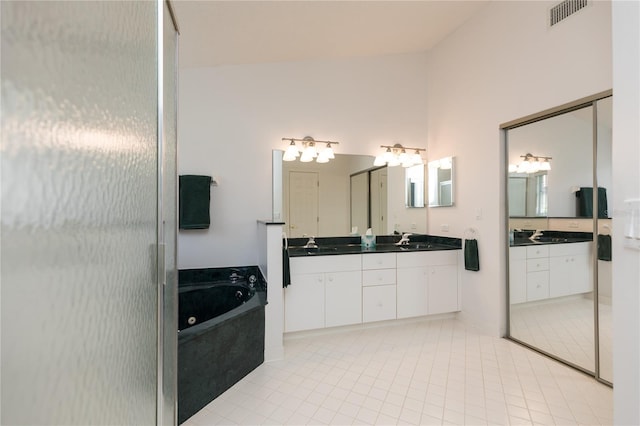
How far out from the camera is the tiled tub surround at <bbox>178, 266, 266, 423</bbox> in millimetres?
1741

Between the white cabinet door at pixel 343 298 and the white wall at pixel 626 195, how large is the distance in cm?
206

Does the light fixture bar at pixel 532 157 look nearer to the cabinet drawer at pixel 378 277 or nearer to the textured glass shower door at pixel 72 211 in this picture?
the cabinet drawer at pixel 378 277

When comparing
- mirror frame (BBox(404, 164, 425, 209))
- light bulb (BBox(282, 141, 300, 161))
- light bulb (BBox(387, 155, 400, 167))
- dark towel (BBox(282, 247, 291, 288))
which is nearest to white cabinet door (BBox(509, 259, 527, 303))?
mirror frame (BBox(404, 164, 425, 209))

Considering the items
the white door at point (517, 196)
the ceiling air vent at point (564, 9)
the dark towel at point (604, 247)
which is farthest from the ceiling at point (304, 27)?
the dark towel at point (604, 247)

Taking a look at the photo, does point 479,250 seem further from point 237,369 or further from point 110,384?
point 110,384

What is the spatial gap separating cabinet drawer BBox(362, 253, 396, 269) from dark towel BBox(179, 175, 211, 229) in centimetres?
156

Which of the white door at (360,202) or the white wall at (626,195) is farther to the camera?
the white door at (360,202)

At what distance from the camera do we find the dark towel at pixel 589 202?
6.77 ft

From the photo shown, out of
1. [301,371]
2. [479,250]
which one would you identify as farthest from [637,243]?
[479,250]

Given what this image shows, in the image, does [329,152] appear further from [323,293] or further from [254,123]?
[323,293]

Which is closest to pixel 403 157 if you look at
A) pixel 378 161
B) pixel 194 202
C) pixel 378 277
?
pixel 378 161

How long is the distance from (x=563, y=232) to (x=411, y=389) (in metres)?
1.69

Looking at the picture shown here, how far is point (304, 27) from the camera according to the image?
106 inches

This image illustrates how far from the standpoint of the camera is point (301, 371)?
226cm
